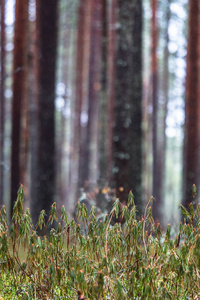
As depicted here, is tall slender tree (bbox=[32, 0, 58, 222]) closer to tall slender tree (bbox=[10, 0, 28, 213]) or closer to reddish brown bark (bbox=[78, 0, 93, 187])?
tall slender tree (bbox=[10, 0, 28, 213])

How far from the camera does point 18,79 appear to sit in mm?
8547

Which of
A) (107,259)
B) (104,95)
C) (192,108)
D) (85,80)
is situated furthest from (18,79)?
(85,80)

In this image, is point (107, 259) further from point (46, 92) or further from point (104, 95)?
point (104, 95)

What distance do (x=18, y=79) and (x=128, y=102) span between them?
3.78 metres

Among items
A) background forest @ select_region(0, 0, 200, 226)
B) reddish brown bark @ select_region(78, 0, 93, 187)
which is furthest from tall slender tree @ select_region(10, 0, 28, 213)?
reddish brown bark @ select_region(78, 0, 93, 187)

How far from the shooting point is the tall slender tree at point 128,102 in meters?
5.41

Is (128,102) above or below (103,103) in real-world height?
below

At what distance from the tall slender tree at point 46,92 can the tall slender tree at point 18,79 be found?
1.66 meters

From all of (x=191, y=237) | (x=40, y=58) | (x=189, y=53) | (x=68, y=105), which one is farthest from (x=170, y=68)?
(x=191, y=237)

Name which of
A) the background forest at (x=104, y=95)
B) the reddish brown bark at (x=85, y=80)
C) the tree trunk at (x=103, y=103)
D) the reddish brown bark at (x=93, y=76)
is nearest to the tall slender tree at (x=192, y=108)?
the background forest at (x=104, y=95)

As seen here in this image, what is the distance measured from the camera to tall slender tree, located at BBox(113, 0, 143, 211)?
541 centimetres

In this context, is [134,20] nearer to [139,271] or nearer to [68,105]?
[139,271]

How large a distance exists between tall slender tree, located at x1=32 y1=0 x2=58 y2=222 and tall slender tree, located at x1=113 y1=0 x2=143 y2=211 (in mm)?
1252

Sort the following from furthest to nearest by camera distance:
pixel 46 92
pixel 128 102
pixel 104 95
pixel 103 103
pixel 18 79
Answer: pixel 104 95, pixel 18 79, pixel 103 103, pixel 46 92, pixel 128 102
